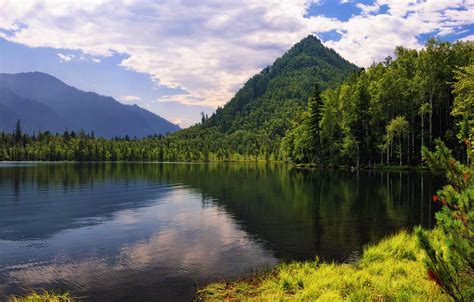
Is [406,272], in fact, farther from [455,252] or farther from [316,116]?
[316,116]

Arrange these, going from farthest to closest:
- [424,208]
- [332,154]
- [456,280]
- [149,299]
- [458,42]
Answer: [332,154] → [458,42] → [424,208] → [149,299] → [456,280]

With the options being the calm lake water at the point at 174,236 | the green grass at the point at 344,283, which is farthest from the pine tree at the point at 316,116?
the green grass at the point at 344,283

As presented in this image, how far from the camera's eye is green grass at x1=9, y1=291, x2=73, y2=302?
13.9 meters

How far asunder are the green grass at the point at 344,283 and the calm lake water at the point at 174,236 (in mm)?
1536

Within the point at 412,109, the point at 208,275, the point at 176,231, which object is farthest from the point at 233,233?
the point at 412,109

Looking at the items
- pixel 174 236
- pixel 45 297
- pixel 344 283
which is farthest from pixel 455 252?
pixel 174 236

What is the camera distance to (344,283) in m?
14.1

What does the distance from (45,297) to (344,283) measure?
1182cm

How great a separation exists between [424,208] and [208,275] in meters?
26.9

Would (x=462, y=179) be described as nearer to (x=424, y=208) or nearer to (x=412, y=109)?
(x=424, y=208)

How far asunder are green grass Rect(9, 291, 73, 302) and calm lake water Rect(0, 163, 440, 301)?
0.67 metres

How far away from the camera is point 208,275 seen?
1742cm

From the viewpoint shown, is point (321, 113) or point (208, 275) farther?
point (321, 113)

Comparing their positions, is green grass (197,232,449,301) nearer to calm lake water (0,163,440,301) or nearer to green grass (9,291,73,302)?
calm lake water (0,163,440,301)
